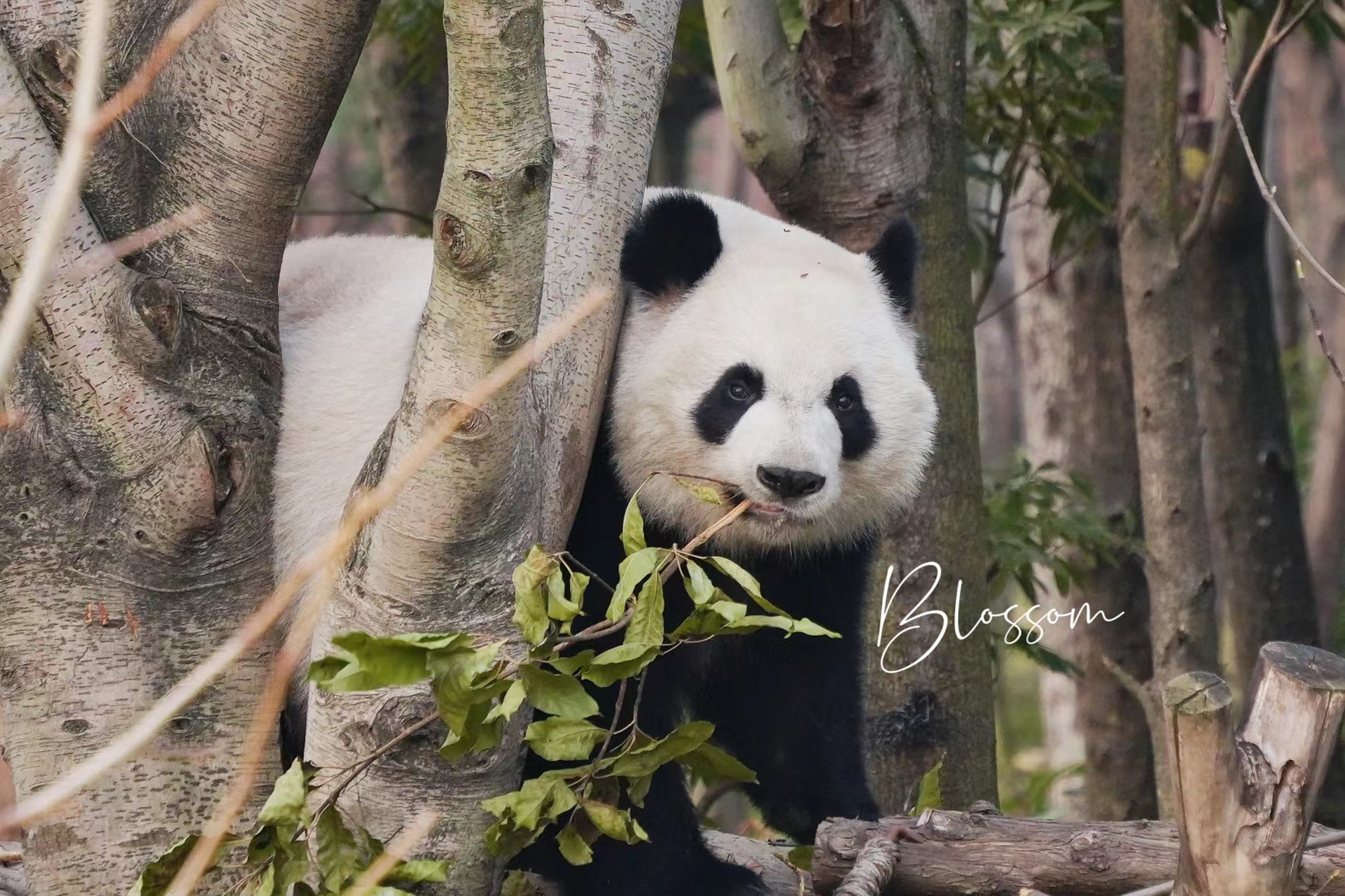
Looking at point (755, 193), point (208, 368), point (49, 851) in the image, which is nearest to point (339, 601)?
point (208, 368)

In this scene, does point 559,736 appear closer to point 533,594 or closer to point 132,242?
point 533,594

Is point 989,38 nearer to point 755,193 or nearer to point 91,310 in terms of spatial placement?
point 91,310

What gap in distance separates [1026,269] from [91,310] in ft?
20.4

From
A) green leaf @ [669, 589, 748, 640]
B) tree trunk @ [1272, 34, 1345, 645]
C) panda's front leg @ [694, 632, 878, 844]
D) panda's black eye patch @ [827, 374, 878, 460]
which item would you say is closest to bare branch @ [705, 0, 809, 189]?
panda's black eye patch @ [827, 374, 878, 460]

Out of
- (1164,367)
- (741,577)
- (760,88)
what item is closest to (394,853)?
(741,577)

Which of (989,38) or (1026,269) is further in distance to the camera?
(1026,269)

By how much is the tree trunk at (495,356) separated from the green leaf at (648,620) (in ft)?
0.84

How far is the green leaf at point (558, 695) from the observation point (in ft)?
8.46

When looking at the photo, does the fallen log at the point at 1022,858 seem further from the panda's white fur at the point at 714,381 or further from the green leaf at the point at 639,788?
the panda's white fur at the point at 714,381

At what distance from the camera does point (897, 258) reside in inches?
147

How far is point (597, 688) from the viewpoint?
334 cm

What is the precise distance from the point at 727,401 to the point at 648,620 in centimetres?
81

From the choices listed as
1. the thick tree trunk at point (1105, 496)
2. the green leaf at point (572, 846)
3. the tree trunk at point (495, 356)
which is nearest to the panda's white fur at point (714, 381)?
the tree trunk at point (495, 356)

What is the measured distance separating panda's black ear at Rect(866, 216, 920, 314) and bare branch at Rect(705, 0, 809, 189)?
683 mm
